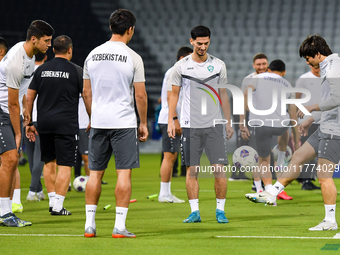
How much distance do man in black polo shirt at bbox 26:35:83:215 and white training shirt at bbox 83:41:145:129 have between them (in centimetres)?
202

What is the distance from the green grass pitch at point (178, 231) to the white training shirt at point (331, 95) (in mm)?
1089

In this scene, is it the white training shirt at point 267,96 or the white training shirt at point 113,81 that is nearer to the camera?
the white training shirt at point 113,81

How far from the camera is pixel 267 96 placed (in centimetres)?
864

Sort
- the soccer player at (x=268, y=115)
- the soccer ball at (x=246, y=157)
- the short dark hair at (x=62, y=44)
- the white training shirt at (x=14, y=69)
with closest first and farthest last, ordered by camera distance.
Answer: the white training shirt at (x=14, y=69) → the short dark hair at (x=62, y=44) → the soccer player at (x=268, y=115) → the soccer ball at (x=246, y=157)

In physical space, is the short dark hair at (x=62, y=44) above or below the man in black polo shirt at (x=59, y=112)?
above

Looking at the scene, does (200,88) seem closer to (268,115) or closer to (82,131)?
(268,115)

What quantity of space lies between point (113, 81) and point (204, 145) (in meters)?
1.80

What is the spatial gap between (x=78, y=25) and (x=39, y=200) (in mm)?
16872

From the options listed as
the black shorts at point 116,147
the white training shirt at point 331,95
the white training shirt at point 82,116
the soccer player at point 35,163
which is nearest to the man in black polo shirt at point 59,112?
the soccer player at point 35,163

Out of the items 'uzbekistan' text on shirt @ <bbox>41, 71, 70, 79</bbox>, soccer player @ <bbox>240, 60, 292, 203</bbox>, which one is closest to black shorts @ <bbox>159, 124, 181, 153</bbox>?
soccer player @ <bbox>240, 60, 292, 203</bbox>

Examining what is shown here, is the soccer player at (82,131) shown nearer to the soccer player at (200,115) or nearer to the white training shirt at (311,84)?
the white training shirt at (311,84)

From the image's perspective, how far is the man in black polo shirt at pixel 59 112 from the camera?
6.79 meters

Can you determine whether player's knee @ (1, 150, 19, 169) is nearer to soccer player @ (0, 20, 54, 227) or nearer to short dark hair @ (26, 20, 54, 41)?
soccer player @ (0, 20, 54, 227)

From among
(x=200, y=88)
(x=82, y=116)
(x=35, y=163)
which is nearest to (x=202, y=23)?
(x=82, y=116)
